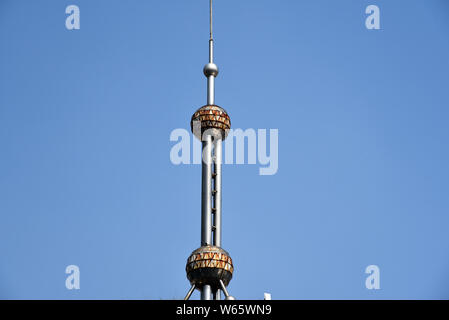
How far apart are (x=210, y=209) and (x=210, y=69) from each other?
17578 millimetres

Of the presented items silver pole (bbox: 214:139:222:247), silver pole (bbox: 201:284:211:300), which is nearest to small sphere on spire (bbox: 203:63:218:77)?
silver pole (bbox: 214:139:222:247)

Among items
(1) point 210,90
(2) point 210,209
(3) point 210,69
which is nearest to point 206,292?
Answer: (2) point 210,209

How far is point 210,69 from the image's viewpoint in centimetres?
10138

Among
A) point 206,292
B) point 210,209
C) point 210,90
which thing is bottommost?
point 206,292

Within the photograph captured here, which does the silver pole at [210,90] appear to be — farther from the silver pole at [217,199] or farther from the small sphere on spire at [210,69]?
the silver pole at [217,199]

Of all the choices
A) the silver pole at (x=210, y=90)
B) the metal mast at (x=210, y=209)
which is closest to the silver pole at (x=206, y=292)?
the metal mast at (x=210, y=209)

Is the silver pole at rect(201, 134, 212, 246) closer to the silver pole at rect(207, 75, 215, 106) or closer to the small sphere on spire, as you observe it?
the silver pole at rect(207, 75, 215, 106)

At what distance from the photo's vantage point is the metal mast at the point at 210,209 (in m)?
87.9

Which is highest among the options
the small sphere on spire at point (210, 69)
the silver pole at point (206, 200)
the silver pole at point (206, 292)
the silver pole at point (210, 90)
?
the small sphere on spire at point (210, 69)

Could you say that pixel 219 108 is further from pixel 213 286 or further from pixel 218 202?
pixel 213 286

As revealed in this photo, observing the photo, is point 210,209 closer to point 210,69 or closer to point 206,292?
point 206,292

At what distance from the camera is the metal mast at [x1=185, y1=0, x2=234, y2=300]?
87.9m

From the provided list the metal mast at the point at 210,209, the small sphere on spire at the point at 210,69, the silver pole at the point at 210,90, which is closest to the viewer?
the metal mast at the point at 210,209
